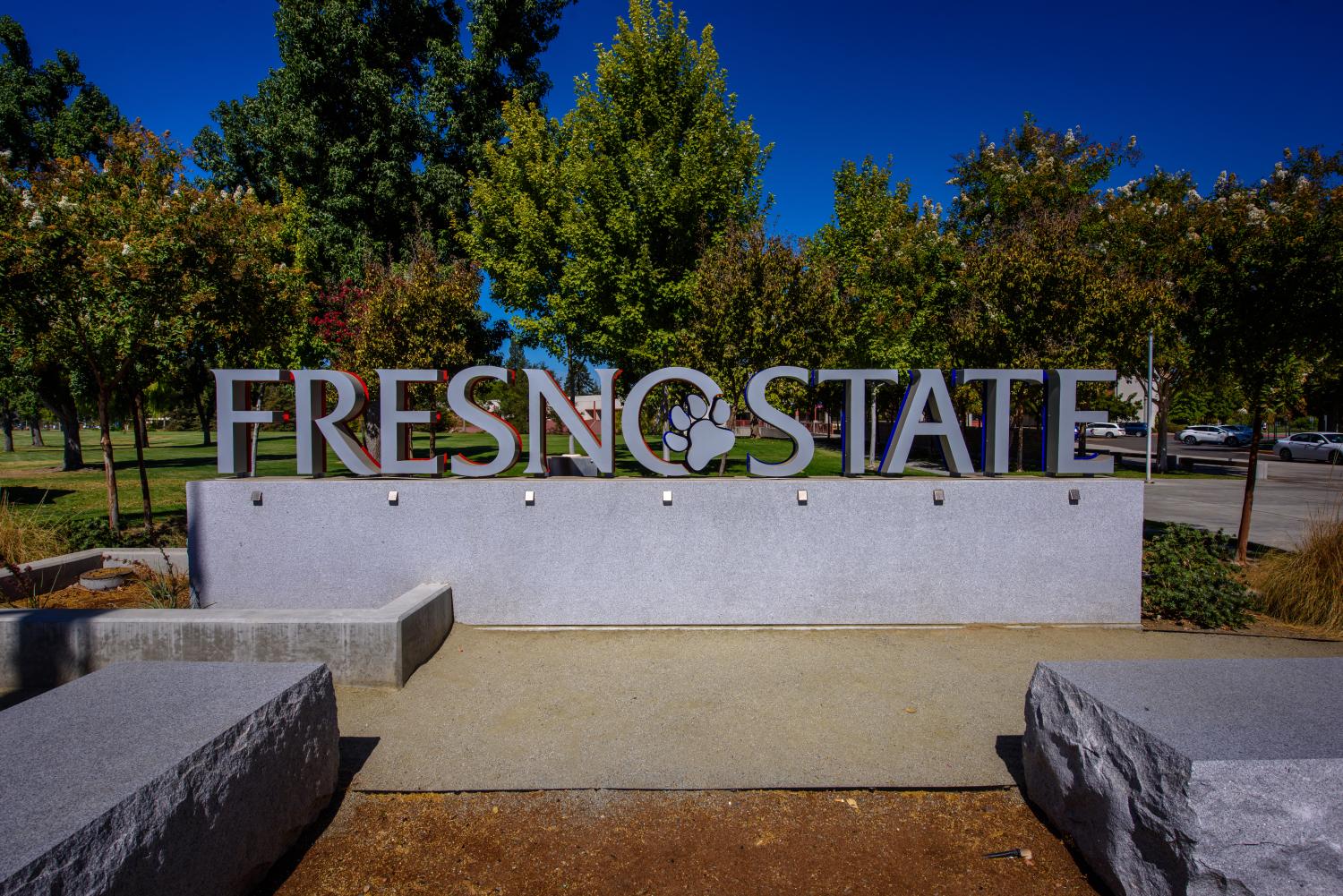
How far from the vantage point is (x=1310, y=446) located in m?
34.7

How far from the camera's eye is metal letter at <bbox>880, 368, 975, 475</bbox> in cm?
823

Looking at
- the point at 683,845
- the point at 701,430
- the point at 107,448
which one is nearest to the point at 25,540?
the point at 107,448

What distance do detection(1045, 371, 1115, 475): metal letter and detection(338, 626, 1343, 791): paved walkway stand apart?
6.25 feet

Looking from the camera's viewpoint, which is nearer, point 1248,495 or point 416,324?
point 1248,495

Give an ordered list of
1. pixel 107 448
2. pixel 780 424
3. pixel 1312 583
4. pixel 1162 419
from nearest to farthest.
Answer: pixel 780 424, pixel 1312 583, pixel 107 448, pixel 1162 419

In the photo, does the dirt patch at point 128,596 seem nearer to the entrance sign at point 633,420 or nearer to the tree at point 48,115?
the entrance sign at point 633,420

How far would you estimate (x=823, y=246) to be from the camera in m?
20.5

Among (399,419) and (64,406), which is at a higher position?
(64,406)

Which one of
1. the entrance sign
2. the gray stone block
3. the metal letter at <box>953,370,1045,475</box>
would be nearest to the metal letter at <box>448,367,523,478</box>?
the entrance sign

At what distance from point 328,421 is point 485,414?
1782mm

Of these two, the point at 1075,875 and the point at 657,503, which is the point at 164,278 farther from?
the point at 1075,875

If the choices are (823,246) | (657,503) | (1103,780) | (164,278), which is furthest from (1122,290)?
(164,278)

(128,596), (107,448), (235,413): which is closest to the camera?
(235,413)

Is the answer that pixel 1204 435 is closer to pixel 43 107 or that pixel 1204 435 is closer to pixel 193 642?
pixel 193 642
